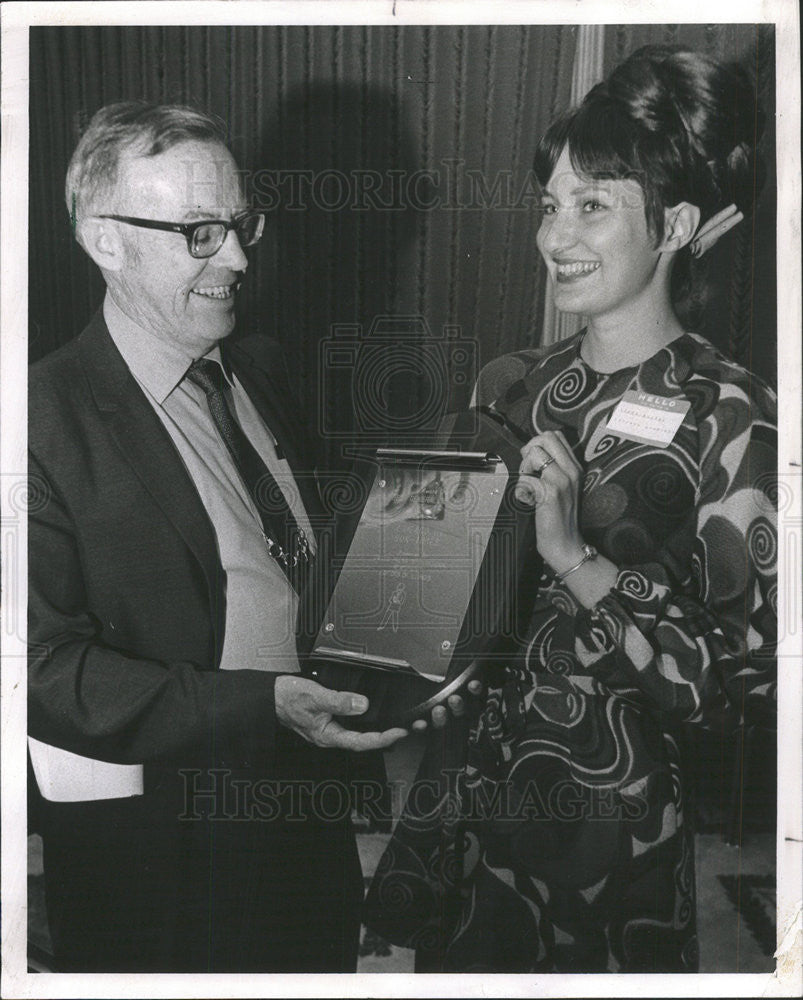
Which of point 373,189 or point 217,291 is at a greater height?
point 373,189

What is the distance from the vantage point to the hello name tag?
2355 millimetres

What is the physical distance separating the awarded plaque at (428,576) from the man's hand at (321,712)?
0.02 metres

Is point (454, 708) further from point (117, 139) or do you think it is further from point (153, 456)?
point (117, 139)

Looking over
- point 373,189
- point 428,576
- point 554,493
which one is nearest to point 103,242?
point 373,189

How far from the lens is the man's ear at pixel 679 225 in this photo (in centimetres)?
238

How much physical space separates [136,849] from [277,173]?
1526mm

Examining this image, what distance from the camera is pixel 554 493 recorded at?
92.7 inches

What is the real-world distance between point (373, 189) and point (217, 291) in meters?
0.41

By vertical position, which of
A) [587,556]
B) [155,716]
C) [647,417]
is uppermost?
[647,417]

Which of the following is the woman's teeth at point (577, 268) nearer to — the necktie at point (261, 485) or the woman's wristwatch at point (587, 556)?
the woman's wristwatch at point (587, 556)

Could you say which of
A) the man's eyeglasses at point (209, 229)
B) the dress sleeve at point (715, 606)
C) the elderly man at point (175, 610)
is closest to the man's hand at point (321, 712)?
the elderly man at point (175, 610)

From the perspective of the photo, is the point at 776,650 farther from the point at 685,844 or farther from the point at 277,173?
the point at 277,173

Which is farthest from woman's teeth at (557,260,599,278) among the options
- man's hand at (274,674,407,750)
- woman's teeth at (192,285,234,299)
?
man's hand at (274,674,407,750)

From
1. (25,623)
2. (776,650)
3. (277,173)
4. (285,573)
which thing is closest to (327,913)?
(285,573)
